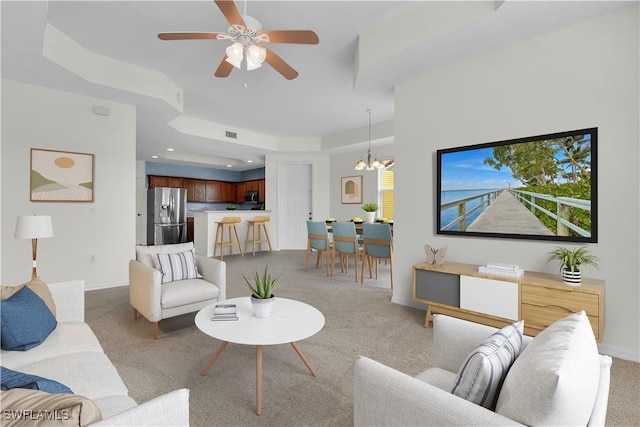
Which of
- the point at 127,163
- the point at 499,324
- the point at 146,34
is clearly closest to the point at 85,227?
the point at 127,163

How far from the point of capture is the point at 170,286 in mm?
2729

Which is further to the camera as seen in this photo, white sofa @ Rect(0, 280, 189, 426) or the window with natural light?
the window with natural light

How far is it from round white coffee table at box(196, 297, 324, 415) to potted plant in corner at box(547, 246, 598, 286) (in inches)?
72.6

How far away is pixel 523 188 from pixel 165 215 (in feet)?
24.2

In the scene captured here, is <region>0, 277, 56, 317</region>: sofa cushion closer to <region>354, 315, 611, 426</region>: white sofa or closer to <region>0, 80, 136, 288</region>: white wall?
<region>354, 315, 611, 426</region>: white sofa

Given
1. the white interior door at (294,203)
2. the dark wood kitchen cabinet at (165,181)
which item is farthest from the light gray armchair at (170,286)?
the dark wood kitchen cabinet at (165,181)

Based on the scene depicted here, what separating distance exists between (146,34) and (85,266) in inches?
115

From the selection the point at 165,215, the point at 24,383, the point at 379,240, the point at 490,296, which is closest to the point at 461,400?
the point at 24,383

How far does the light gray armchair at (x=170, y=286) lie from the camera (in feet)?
8.36

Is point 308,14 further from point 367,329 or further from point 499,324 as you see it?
point 499,324

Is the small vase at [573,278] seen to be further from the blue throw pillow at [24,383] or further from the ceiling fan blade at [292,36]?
the blue throw pillow at [24,383]

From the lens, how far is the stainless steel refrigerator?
7.49 metres

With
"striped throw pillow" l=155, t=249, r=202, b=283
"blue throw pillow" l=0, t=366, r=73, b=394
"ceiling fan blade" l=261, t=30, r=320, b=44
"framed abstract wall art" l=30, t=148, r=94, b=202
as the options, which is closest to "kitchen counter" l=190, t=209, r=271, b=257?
"framed abstract wall art" l=30, t=148, r=94, b=202

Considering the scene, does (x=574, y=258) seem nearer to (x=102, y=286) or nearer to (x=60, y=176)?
(x=102, y=286)
